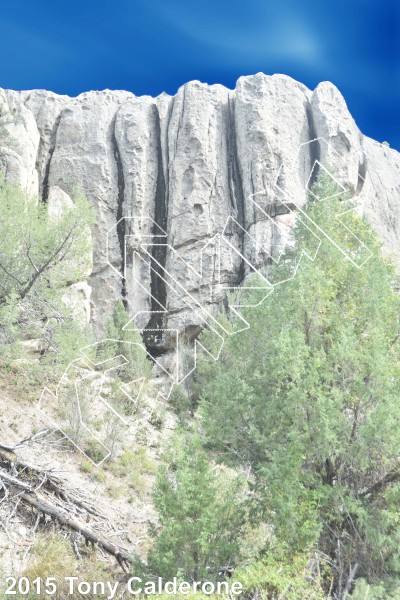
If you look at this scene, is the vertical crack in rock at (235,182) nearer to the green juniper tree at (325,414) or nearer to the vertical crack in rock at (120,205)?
the vertical crack in rock at (120,205)

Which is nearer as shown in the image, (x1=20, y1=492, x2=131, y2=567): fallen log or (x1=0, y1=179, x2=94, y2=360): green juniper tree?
(x1=20, y1=492, x2=131, y2=567): fallen log

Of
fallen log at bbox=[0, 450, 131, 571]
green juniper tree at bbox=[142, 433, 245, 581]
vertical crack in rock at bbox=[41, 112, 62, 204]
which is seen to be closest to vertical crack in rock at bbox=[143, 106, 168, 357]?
vertical crack in rock at bbox=[41, 112, 62, 204]

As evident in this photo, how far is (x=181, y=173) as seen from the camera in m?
28.6

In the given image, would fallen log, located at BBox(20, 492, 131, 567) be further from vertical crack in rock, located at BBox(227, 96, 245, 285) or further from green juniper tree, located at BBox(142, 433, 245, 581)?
vertical crack in rock, located at BBox(227, 96, 245, 285)

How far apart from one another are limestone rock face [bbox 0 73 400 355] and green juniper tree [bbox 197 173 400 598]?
17664 millimetres

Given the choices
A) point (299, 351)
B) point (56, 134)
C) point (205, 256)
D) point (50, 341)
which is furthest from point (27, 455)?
point (56, 134)

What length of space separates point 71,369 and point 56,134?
2060cm

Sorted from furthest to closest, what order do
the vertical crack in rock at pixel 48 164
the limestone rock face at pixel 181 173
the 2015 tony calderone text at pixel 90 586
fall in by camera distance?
the vertical crack in rock at pixel 48 164
the limestone rock face at pixel 181 173
the 2015 tony calderone text at pixel 90 586

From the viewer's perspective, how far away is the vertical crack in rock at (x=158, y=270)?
2669 cm

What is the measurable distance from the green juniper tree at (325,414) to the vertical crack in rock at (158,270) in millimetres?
18378

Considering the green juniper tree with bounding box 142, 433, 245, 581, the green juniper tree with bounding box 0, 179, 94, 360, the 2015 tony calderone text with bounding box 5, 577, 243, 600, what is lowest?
the 2015 tony calderone text with bounding box 5, 577, 243, 600

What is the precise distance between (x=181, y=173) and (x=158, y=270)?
207 inches

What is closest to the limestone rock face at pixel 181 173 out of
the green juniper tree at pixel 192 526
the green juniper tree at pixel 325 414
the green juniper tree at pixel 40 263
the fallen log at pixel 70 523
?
the green juniper tree at pixel 40 263

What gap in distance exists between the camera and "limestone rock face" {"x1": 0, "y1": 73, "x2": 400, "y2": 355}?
2683cm
